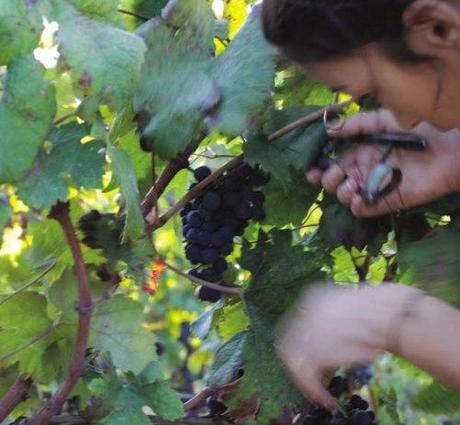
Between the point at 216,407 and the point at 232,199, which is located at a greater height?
the point at 232,199

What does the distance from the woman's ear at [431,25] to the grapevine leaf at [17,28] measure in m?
0.37

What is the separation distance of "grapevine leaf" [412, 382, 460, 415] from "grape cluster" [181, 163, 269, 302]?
28cm

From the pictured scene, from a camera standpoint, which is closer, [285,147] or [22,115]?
[22,115]

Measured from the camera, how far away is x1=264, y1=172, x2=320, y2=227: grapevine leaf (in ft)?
4.17

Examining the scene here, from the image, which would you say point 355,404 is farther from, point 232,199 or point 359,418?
point 232,199

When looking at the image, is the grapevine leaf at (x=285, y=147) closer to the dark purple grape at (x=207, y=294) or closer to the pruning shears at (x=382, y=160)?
the pruning shears at (x=382, y=160)

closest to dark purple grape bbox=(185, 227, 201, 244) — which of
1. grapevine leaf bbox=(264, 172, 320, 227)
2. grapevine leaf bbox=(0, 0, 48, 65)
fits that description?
grapevine leaf bbox=(264, 172, 320, 227)

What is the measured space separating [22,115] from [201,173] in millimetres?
283

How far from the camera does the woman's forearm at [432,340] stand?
950mm

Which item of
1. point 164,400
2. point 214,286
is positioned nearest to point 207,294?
point 214,286

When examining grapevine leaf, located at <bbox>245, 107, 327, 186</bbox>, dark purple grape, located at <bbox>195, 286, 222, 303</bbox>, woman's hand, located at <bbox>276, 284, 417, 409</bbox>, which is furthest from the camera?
dark purple grape, located at <bbox>195, 286, 222, 303</bbox>

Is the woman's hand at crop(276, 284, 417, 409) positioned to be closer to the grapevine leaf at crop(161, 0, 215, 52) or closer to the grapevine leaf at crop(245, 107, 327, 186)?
the grapevine leaf at crop(245, 107, 327, 186)

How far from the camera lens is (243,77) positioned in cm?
112

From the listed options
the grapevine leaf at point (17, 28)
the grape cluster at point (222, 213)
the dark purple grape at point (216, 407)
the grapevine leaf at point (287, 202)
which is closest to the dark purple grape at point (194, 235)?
the grape cluster at point (222, 213)
